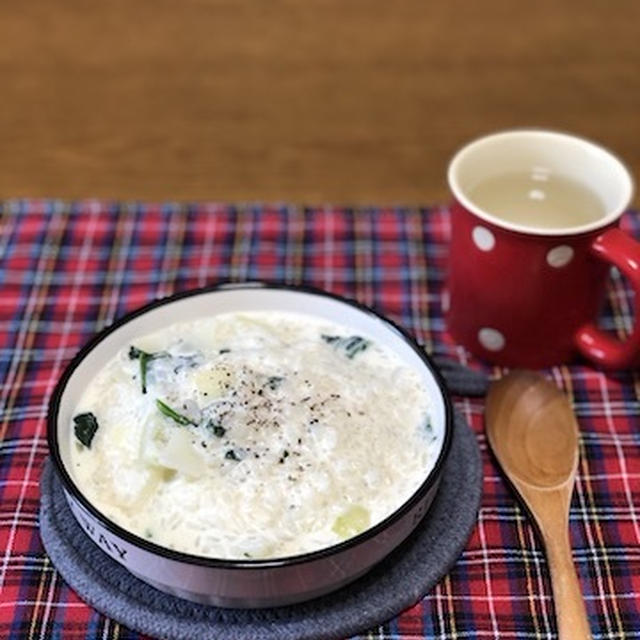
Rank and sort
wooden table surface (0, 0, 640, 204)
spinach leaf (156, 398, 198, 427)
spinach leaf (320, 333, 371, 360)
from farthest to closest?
wooden table surface (0, 0, 640, 204)
spinach leaf (320, 333, 371, 360)
spinach leaf (156, 398, 198, 427)

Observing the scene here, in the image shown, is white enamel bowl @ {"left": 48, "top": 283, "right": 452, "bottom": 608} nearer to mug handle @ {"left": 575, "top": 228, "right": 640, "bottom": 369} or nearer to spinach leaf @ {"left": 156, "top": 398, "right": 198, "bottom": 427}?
spinach leaf @ {"left": 156, "top": 398, "right": 198, "bottom": 427}

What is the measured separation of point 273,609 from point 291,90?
1.03 meters

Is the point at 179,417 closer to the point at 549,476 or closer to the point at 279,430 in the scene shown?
the point at 279,430

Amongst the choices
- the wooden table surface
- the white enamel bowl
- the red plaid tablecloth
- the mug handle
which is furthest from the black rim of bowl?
the wooden table surface

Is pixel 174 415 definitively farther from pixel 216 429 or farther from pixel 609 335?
pixel 609 335

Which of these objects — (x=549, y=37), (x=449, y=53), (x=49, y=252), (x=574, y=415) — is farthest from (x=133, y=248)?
(x=549, y=37)

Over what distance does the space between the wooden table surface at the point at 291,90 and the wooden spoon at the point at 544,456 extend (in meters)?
0.45

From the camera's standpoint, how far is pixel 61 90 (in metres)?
1.71

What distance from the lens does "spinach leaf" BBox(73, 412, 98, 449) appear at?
942mm

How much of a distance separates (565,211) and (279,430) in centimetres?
46

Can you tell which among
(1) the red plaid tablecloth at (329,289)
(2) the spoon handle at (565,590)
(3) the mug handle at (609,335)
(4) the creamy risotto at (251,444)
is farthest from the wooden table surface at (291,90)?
(2) the spoon handle at (565,590)

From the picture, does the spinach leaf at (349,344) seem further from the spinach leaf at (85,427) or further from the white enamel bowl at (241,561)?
the spinach leaf at (85,427)

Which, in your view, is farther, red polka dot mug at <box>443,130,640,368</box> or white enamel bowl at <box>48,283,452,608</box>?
red polka dot mug at <box>443,130,640,368</box>

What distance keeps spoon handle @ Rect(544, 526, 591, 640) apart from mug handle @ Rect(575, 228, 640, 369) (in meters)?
0.25
